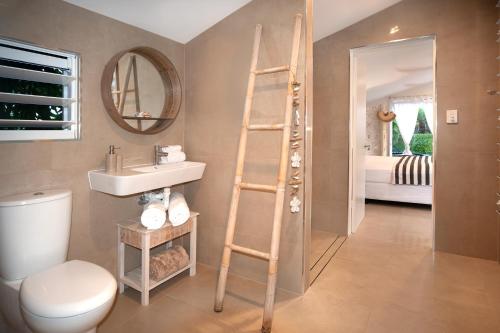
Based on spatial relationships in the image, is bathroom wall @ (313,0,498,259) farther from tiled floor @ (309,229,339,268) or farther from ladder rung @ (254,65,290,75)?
ladder rung @ (254,65,290,75)

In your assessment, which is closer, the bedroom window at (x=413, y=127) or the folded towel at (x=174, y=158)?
the folded towel at (x=174, y=158)

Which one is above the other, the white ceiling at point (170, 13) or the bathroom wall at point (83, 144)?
the white ceiling at point (170, 13)

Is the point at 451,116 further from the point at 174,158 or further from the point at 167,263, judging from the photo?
the point at 167,263

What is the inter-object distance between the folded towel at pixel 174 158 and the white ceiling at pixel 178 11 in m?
0.91

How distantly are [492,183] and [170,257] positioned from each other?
2761 mm

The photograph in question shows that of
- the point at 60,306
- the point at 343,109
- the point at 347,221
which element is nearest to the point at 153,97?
the point at 60,306

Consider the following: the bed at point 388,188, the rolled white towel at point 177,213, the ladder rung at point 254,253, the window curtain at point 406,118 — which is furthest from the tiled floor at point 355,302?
the window curtain at point 406,118

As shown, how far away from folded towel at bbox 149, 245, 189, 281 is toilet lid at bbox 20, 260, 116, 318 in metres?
0.54

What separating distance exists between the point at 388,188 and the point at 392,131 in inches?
135

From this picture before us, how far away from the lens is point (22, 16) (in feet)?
4.99

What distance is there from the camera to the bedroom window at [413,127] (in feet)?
23.1

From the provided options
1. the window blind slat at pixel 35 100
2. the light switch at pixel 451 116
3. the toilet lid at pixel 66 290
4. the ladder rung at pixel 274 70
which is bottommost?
the toilet lid at pixel 66 290

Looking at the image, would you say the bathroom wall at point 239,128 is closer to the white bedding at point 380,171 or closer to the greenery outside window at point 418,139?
the white bedding at point 380,171

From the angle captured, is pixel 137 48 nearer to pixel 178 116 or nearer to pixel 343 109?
pixel 178 116
